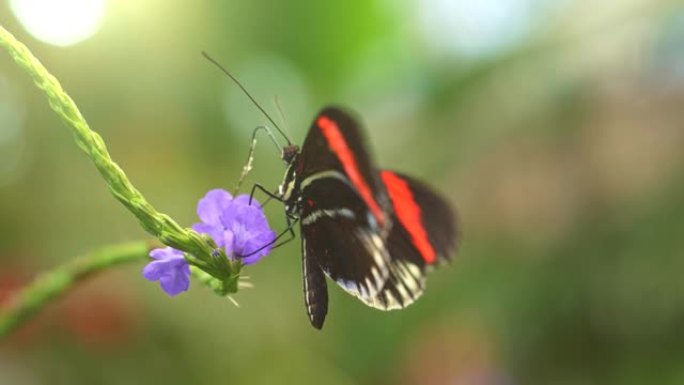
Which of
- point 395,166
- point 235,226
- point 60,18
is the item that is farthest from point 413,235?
point 395,166

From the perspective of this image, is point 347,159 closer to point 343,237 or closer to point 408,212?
point 343,237

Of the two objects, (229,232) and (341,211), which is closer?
(229,232)

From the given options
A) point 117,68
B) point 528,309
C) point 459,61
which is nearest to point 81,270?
point 117,68

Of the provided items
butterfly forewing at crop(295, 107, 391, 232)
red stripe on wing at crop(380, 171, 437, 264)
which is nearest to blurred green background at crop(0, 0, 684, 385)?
red stripe on wing at crop(380, 171, 437, 264)

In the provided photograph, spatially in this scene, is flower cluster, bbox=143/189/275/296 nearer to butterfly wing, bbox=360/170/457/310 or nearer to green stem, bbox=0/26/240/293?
green stem, bbox=0/26/240/293

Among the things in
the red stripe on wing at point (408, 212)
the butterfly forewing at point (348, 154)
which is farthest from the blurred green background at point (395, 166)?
the butterfly forewing at point (348, 154)

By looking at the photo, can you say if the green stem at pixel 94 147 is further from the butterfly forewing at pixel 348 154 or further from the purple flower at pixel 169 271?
the butterfly forewing at pixel 348 154

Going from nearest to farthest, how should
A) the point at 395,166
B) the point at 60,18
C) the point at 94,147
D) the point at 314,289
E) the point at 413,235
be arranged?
the point at 94,147 < the point at 314,289 < the point at 413,235 < the point at 60,18 < the point at 395,166
